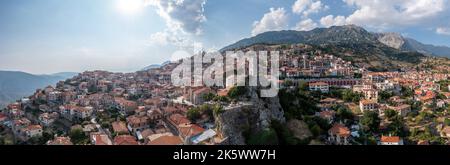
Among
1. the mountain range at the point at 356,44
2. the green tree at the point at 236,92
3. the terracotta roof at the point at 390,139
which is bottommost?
the terracotta roof at the point at 390,139

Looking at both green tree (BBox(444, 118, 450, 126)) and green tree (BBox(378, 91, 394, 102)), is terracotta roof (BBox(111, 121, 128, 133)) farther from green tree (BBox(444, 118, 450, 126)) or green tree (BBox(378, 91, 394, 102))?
green tree (BBox(378, 91, 394, 102))

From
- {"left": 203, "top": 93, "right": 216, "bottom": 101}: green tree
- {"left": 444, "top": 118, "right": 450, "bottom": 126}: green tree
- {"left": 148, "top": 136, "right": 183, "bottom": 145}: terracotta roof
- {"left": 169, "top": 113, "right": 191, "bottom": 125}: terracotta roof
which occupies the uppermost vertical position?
{"left": 203, "top": 93, "right": 216, "bottom": 101}: green tree

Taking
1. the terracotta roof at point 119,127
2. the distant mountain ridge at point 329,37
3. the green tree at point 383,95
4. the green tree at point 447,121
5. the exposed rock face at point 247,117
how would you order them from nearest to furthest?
the exposed rock face at point 247,117 < the terracotta roof at point 119,127 < the green tree at point 447,121 < the green tree at point 383,95 < the distant mountain ridge at point 329,37

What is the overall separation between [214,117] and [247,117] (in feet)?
4.06

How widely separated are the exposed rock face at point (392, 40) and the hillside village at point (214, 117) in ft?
331

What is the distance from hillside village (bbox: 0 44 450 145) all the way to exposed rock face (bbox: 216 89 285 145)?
9 cm

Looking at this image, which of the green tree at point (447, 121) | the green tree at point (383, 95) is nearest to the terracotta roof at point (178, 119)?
the green tree at point (447, 121)

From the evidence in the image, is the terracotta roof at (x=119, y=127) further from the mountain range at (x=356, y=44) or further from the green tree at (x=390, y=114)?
the mountain range at (x=356, y=44)

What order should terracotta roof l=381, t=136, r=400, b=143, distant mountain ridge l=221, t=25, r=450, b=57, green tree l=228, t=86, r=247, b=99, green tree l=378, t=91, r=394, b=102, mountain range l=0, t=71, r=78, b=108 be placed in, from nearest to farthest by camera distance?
green tree l=228, t=86, r=247, b=99, terracotta roof l=381, t=136, r=400, b=143, green tree l=378, t=91, r=394, b=102, mountain range l=0, t=71, r=78, b=108, distant mountain ridge l=221, t=25, r=450, b=57

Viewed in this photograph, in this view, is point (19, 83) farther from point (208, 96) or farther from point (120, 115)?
point (208, 96)

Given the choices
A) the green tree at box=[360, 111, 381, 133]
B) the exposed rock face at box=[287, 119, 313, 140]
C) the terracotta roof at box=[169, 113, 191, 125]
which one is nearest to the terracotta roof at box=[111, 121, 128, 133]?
the terracotta roof at box=[169, 113, 191, 125]

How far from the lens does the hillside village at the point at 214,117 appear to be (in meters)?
11.4

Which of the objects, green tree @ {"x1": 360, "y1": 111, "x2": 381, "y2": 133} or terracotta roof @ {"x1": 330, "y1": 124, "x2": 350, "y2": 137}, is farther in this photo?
green tree @ {"x1": 360, "y1": 111, "x2": 381, "y2": 133}

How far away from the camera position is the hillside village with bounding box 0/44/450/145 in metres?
11.4
